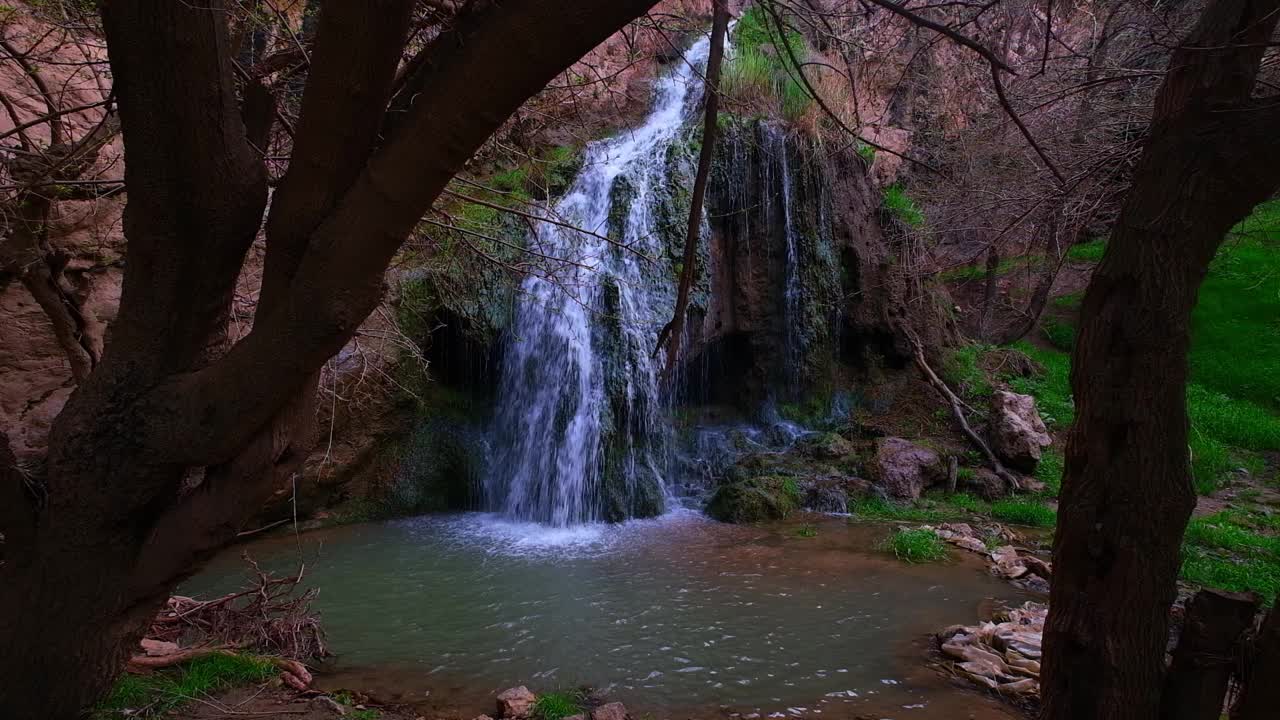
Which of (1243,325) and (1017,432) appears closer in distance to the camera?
(1017,432)

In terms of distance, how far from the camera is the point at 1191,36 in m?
2.59

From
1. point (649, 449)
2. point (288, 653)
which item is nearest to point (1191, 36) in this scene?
point (288, 653)

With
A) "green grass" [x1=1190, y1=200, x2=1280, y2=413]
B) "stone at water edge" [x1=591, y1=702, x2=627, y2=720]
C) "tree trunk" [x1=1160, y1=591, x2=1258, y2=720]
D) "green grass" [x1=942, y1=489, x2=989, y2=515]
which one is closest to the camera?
"tree trunk" [x1=1160, y1=591, x2=1258, y2=720]

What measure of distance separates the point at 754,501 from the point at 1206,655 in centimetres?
585

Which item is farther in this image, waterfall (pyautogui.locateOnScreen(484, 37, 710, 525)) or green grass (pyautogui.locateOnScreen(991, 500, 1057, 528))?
waterfall (pyautogui.locateOnScreen(484, 37, 710, 525))

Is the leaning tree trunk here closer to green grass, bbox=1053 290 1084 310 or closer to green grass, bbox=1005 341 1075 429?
green grass, bbox=1005 341 1075 429

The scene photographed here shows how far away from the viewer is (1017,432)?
30.9ft

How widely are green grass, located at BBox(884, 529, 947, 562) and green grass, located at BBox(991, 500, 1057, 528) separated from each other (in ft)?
5.14

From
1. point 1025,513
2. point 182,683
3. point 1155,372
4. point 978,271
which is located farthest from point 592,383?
point 978,271

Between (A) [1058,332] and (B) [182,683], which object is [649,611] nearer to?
(B) [182,683]

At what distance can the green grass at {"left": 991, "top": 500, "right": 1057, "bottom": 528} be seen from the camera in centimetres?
788

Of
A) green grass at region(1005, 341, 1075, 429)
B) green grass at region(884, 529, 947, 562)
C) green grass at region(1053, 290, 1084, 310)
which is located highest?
green grass at region(1053, 290, 1084, 310)

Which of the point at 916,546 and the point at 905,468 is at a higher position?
the point at 905,468

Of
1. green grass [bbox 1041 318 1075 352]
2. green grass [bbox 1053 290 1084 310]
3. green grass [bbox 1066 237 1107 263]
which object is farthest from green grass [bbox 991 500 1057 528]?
green grass [bbox 1066 237 1107 263]
